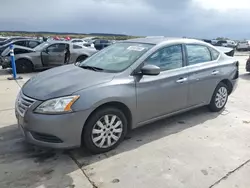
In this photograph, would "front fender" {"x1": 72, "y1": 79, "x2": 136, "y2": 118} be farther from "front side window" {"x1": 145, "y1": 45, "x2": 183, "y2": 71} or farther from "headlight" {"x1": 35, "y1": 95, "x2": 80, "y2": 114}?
"front side window" {"x1": 145, "y1": 45, "x2": 183, "y2": 71}

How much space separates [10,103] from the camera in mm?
5754

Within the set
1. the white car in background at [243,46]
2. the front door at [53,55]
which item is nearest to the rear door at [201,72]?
the front door at [53,55]

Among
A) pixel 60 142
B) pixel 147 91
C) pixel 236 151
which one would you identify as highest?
pixel 147 91

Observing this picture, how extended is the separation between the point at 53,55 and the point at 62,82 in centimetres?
823

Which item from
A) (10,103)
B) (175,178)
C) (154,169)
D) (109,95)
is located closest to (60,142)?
(109,95)

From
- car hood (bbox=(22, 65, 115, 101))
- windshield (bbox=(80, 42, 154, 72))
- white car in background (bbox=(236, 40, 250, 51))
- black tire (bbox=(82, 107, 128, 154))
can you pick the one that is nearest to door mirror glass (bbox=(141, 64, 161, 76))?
windshield (bbox=(80, 42, 154, 72))

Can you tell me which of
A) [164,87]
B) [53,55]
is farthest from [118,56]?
[53,55]

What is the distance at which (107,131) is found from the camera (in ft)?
11.1

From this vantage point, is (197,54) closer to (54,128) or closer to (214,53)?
(214,53)

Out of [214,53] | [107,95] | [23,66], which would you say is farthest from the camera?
[23,66]

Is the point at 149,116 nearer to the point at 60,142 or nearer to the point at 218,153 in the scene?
the point at 218,153

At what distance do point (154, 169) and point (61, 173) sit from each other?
111 cm

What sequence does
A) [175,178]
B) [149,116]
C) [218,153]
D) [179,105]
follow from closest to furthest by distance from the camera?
[175,178]
[218,153]
[149,116]
[179,105]

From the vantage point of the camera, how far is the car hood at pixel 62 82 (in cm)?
312
